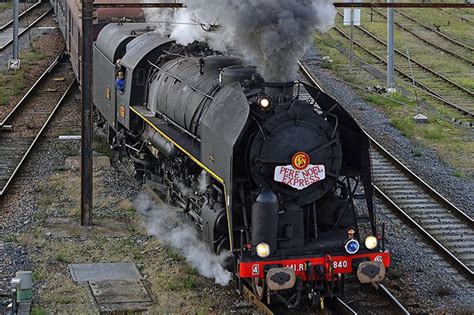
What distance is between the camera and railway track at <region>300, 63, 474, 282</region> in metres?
13.7

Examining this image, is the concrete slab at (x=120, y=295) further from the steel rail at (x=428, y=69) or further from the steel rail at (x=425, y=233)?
the steel rail at (x=428, y=69)

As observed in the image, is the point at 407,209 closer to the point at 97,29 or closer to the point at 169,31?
the point at 169,31

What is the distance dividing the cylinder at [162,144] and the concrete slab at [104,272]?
1.92m

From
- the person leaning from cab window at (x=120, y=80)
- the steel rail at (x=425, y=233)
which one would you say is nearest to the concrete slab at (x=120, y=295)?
the steel rail at (x=425, y=233)

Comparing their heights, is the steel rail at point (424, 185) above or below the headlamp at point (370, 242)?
below

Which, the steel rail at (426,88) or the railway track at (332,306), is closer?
the railway track at (332,306)

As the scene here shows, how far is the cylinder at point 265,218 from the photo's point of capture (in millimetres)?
10227

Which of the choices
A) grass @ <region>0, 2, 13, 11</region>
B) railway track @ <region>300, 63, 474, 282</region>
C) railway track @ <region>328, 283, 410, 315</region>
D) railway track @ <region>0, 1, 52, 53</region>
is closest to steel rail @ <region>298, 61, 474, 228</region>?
railway track @ <region>300, 63, 474, 282</region>

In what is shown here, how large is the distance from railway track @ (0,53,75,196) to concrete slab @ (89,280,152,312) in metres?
4.92

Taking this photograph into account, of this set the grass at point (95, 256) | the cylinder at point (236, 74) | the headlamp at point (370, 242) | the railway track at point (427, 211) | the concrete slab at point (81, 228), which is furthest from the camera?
the concrete slab at point (81, 228)

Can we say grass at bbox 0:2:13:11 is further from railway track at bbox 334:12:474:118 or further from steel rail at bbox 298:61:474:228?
steel rail at bbox 298:61:474:228

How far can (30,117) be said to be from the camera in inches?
892

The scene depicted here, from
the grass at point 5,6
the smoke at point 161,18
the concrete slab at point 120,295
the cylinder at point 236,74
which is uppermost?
the smoke at point 161,18

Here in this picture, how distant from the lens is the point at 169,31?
54.3 feet
